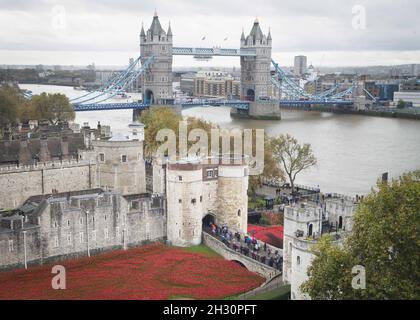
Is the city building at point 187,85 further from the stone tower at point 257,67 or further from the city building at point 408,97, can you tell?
the city building at point 408,97

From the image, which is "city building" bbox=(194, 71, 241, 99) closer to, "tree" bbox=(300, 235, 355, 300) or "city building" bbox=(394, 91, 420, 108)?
"city building" bbox=(394, 91, 420, 108)

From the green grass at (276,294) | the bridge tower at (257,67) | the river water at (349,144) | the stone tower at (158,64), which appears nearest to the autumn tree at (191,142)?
the river water at (349,144)

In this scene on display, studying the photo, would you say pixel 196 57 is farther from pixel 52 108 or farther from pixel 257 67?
pixel 52 108

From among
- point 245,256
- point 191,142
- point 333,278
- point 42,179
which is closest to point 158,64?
point 191,142

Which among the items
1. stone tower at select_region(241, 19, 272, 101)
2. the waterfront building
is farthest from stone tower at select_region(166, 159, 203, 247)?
stone tower at select_region(241, 19, 272, 101)
